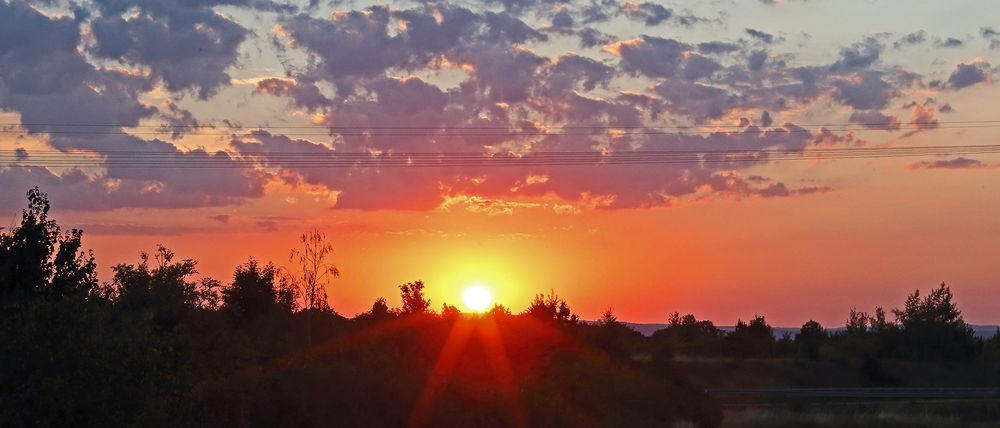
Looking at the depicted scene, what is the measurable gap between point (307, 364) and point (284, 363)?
1807mm

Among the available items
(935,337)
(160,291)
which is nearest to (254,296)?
(160,291)

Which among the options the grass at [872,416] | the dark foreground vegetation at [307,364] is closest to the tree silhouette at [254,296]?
the dark foreground vegetation at [307,364]

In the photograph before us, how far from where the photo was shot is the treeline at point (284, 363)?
83.7ft

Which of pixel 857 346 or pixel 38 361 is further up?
pixel 857 346

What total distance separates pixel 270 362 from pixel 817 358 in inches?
2230

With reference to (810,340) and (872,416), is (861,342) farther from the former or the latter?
(872,416)

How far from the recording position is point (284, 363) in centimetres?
4297

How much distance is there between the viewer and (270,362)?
4594 cm

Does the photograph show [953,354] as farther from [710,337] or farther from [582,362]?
[582,362]

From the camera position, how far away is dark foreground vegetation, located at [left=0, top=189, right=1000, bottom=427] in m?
25.6

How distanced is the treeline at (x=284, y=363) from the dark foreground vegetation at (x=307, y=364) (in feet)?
0.20

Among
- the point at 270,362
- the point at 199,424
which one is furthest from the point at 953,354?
the point at 199,424

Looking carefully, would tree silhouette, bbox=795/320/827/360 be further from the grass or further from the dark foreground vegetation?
the grass

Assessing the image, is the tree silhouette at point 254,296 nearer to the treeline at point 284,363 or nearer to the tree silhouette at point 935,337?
the treeline at point 284,363
